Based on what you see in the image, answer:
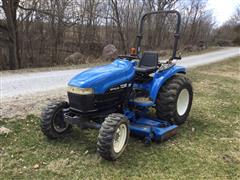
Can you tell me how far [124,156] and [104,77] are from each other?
3.55 feet

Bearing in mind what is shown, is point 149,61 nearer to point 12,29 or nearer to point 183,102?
point 183,102

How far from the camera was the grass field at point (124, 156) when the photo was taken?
323 centimetres

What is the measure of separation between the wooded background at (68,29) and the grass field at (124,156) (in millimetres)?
10876

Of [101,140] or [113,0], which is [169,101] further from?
[113,0]

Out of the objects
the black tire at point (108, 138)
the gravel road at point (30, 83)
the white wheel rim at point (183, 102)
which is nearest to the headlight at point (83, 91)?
the black tire at point (108, 138)

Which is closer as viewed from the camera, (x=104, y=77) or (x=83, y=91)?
(x=83, y=91)

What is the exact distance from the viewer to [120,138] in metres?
3.58

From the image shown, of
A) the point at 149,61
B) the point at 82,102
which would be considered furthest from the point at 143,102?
the point at 82,102

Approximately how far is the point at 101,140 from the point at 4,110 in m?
2.82

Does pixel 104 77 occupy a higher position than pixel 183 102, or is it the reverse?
pixel 104 77

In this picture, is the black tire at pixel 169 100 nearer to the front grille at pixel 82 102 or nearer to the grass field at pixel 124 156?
the grass field at pixel 124 156

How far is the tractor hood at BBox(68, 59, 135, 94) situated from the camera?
11.5 feet

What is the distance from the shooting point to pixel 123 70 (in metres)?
3.83

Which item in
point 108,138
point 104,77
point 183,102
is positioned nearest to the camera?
point 108,138
